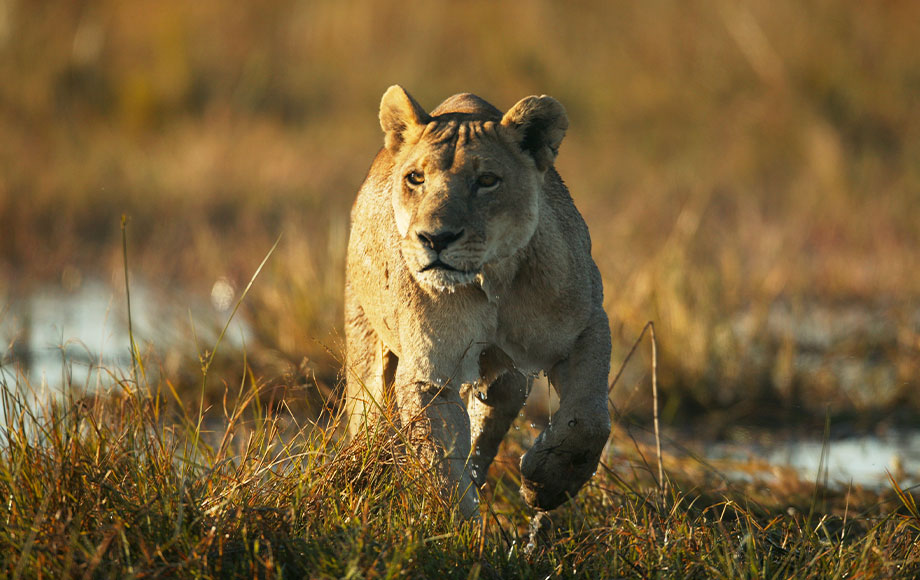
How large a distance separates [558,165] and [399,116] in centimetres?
904

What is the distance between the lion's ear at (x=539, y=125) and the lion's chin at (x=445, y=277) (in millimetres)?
558

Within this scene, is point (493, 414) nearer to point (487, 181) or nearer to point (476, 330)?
point (476, 330)

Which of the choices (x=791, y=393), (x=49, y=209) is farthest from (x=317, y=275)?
(x=49, y=209)

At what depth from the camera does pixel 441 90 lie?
49.4 ft

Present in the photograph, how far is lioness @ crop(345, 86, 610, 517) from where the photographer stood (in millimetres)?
3795

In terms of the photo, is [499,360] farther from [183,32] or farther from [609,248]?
[183,32]

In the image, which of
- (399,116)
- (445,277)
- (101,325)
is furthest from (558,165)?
(445,277)

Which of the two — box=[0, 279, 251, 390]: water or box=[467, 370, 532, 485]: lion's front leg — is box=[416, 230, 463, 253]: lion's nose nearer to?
box=[467, 370, 532, 485]: lion's front leg

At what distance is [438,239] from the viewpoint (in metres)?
3.63

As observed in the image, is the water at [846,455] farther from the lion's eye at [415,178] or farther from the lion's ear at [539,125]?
the lion's eye at [415,178]

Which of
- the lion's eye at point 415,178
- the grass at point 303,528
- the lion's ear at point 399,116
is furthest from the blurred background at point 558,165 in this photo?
the lion's ear at point 399,116

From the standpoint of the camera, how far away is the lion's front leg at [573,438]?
12.7 ft

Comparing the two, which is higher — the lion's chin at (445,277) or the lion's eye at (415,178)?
the lion's eye at (415,178)

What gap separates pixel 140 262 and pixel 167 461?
6.99 m
